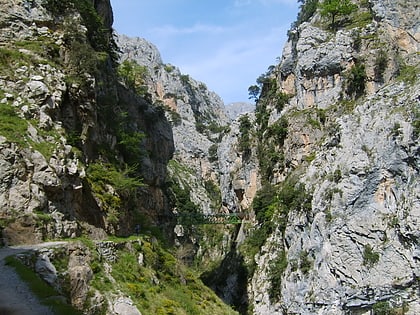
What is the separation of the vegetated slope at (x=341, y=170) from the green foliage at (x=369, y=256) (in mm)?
67

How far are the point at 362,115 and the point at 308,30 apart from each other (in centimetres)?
1764

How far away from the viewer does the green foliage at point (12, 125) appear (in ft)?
52.5

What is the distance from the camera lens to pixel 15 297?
29.4 ft

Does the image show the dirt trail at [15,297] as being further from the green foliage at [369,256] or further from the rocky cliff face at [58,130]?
the green foliage at [369,256]

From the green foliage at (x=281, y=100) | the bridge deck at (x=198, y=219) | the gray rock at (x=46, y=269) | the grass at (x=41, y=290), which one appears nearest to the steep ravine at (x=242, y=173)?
the gray rock at (x=46, y=269)

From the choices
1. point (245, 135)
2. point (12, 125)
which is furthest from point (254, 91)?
point (12, 125)

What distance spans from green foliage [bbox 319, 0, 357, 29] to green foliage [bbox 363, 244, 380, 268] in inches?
1136

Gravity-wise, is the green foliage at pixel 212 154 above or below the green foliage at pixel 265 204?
above

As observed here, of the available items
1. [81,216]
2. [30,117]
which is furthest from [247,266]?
[30,117]

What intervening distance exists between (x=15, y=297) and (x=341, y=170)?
26.1 metres

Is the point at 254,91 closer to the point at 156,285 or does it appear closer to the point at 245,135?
the point at 245,135

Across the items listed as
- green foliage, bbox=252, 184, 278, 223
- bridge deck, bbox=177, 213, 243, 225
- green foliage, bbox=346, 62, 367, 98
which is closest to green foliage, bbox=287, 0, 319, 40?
green foliage, bbox=346, 62, 367, 98

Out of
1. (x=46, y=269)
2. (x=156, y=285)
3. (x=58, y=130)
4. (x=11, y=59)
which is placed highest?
(x=11, y=59)

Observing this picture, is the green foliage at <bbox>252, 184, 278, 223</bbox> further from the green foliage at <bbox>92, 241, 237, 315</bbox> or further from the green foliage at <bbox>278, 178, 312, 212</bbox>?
the green foliage at <bbox>92, 241, 237, 315</bbox>
